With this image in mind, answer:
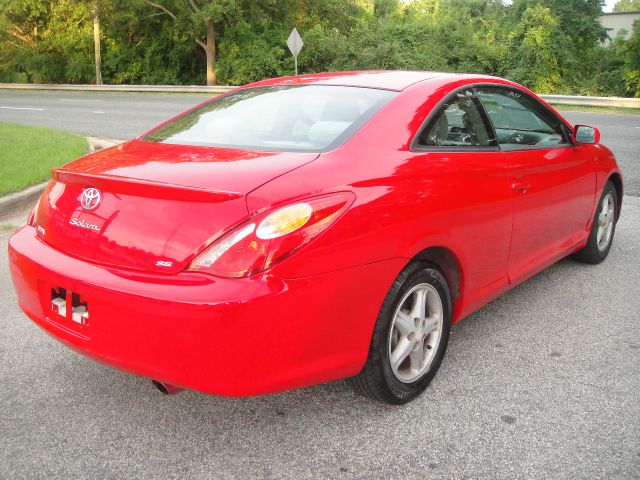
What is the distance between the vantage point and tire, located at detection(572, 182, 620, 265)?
4793mm

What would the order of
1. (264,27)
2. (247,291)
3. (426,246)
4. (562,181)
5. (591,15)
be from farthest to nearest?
(264,27) < (591,15) < (562,181) < (426,246) < (247,291)

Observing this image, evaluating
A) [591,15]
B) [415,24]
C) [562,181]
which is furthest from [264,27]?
[562,181]

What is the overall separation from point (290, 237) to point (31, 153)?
7970 millimetres

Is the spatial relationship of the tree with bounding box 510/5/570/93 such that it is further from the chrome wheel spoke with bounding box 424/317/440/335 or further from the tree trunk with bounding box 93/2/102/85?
the chrome wheel spoke with bounding box 424/317/440/335

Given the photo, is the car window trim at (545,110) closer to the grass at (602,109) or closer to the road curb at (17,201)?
the road curb at (17,201)

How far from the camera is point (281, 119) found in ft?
10.4

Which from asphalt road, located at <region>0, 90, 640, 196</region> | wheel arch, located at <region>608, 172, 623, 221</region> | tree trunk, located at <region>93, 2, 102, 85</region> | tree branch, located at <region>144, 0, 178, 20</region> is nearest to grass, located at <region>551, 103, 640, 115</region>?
asphalt road, located at <region>0, 90, 640, 196</region>

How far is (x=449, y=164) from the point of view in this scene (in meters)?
3.02

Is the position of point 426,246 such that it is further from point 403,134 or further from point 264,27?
point 264,27

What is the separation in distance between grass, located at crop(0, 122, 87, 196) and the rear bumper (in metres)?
5.05

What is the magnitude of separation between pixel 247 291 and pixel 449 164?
4.32 ft

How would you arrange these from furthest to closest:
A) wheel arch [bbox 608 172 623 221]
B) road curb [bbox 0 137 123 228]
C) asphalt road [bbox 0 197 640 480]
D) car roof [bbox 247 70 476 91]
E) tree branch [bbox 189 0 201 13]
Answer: tree branch [bbox 189 0 201 13] < road curb [bbox 0 137 123 228] < wheel arch [bbox 608 172 623 221] < car roof [bbox 247 70 476 91] < asphalt road [bbox 0 197 640 480]

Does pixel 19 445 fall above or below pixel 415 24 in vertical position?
below

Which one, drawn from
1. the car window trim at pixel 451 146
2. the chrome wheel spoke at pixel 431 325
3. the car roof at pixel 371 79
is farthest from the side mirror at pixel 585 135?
the chrome wheel spoke at pixel 431 325
